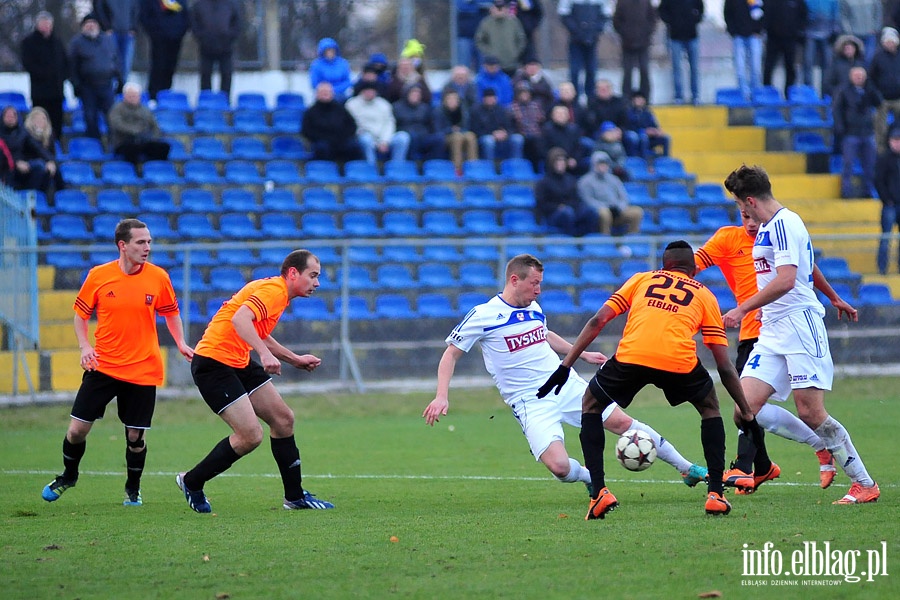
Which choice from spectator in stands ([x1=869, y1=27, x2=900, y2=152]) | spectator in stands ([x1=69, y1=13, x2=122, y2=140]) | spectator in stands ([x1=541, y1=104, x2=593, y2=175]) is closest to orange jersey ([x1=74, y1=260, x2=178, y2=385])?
spectator in stands ([x1=69, y1=13, x2=122, y2=140])

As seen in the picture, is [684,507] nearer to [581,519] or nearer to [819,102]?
[581,519]

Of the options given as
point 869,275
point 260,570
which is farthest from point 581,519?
point 869,275

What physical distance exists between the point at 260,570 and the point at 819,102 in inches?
830

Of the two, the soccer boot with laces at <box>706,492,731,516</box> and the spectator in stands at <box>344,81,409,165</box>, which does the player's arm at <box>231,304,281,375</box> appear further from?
the spectator in stands at <box>344,81,409,165</box>

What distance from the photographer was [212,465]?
29.2 feet

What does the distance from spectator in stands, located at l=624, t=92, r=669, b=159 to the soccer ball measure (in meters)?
14.5

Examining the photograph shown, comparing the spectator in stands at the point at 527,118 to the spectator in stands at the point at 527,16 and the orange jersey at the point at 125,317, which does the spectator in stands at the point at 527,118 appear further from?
the orange jersey at the point at 125,317

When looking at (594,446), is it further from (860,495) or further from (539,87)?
(539,87)

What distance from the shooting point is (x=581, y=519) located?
25.9 feet

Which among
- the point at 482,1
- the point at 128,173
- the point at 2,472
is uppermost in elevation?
the point at 482,1

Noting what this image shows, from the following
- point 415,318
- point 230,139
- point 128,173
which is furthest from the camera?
point 230,139

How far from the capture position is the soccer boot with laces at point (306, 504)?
9000mm

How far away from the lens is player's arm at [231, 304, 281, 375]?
27.4 feet

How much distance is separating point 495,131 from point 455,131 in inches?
27.6
